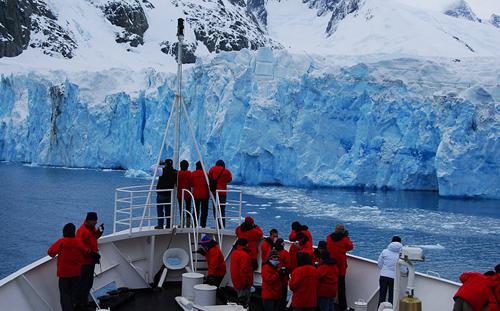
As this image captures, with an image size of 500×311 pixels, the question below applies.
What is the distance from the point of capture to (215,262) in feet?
16.9

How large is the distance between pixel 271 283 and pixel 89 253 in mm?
1524

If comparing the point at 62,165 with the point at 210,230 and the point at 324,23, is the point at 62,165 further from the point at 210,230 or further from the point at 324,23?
the point at 324,23

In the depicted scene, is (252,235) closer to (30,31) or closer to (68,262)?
(68,262)

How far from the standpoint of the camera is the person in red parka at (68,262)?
4.43 meters

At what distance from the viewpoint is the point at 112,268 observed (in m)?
5.61

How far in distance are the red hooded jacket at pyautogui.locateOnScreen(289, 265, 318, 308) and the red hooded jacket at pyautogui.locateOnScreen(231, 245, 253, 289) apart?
692 mm

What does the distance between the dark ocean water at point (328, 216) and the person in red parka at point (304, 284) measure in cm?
879

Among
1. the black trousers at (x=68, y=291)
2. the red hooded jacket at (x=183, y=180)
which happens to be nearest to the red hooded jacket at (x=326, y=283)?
the black trousers at (x=68, y=291)

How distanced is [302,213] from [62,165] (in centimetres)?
2457

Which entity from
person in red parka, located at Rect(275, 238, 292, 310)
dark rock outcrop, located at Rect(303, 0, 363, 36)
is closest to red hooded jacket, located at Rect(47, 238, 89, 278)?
person in red parka, located at Rect(275, 238, 292, 310)

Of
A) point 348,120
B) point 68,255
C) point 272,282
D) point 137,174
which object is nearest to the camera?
point 272,282

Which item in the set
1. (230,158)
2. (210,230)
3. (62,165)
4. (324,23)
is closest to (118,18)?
(324,23)

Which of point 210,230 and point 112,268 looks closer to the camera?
point 112,268

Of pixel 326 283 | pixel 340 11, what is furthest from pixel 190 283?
pixel 340 11
